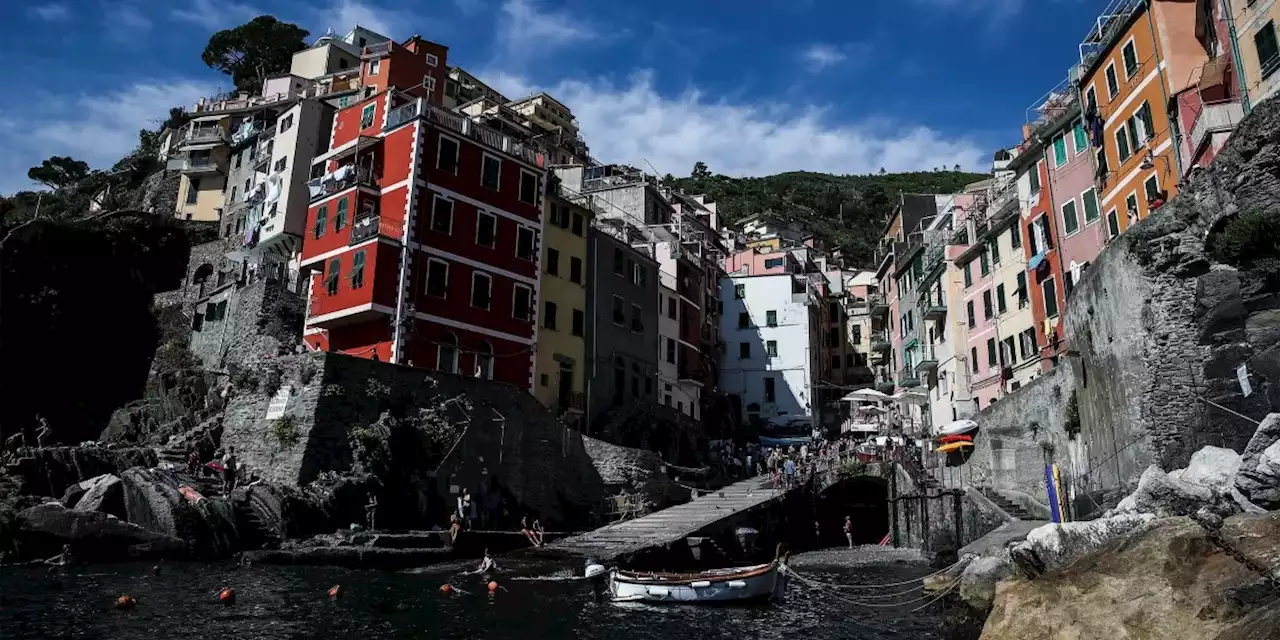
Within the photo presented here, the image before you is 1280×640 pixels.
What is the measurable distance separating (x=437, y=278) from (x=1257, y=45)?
1352 inches

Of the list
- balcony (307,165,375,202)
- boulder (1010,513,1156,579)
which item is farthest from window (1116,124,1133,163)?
balcony (307,165,375,202)

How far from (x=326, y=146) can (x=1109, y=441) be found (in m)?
55.4

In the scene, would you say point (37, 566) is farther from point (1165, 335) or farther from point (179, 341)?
point (1165, 335)

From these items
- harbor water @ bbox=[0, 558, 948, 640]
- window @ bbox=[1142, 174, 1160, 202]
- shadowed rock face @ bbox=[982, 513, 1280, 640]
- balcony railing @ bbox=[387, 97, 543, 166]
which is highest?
balcony railing @ bbox=[387, 97, 543, 166]

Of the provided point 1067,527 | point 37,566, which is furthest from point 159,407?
point 1067,527

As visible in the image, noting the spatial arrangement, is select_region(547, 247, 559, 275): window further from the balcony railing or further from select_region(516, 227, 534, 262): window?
the balcony railing

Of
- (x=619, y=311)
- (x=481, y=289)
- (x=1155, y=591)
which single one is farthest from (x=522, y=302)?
(x=1155, y=591)

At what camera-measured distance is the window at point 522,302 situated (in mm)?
45188

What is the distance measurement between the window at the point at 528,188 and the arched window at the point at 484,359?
9.12 m

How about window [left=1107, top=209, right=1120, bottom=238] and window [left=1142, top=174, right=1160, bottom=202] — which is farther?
window [left=1107, top=209, right=1120, bottom=238]

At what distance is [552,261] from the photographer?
49.1 meters

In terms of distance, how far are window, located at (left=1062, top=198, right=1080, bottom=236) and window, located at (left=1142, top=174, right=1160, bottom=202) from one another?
5.94 meters

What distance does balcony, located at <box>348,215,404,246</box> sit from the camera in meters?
40.5

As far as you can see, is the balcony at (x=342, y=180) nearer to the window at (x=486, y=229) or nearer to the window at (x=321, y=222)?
the window at (x=321, y=222)
